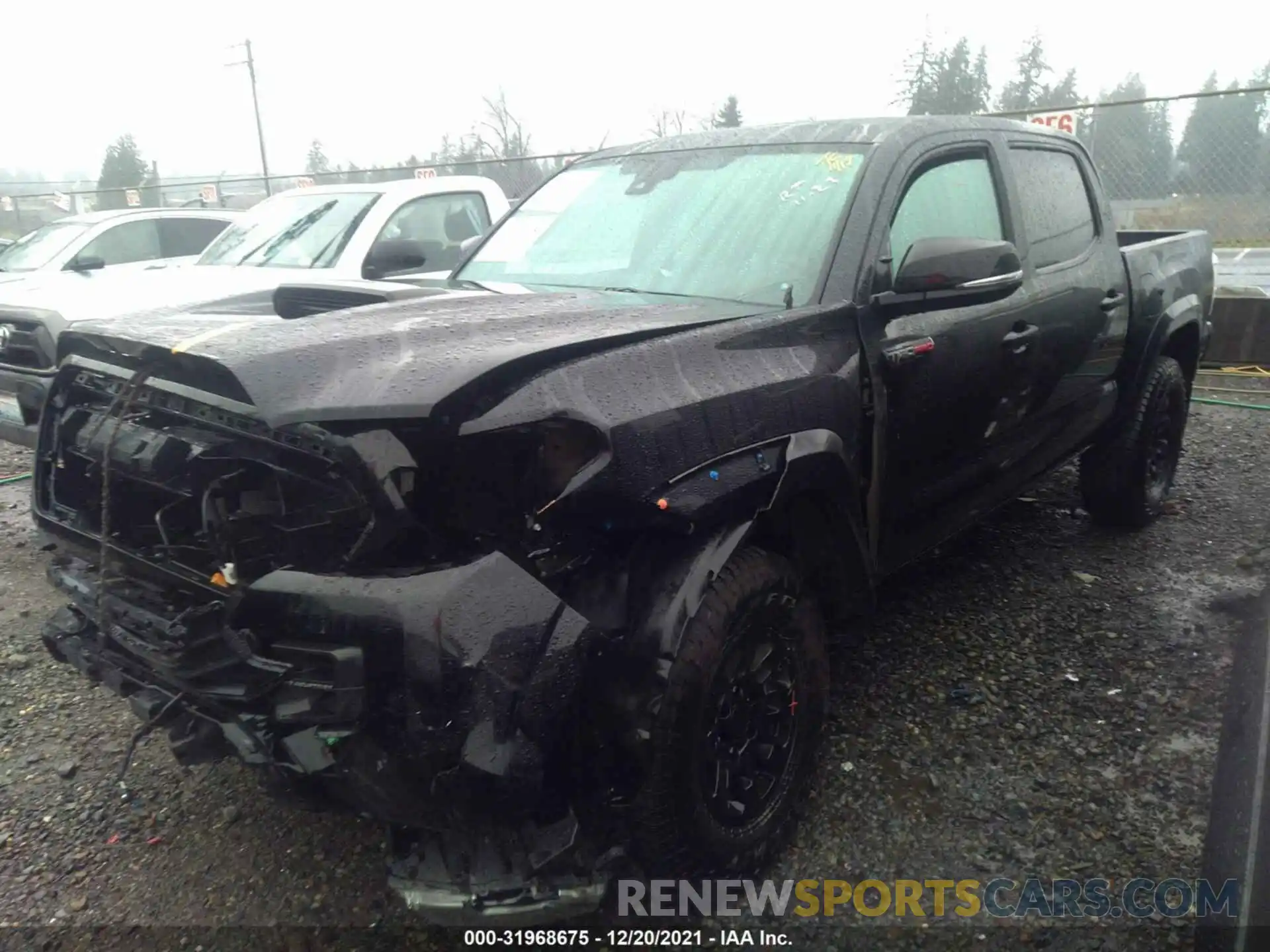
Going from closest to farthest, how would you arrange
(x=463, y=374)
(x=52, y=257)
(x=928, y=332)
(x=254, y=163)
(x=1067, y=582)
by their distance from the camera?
1. (x=463, y=374)
2. (x=928, y=332)
3. (x=1067, y=582)
4. (x=52, y=257)
5. (x=254, y=163)

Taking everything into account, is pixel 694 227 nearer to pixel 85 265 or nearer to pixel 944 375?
pixel 944 375

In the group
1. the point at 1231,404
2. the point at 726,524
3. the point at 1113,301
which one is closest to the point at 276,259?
the point at 1113,301

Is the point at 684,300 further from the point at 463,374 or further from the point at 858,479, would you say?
the point at 463,374

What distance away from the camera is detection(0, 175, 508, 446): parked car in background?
512 centimetres

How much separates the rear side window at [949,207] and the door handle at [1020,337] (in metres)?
0.32

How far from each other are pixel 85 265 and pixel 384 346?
6.22 m

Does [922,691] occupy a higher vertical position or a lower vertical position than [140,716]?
lower

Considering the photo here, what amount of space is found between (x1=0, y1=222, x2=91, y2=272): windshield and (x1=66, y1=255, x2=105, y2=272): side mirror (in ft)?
1.79

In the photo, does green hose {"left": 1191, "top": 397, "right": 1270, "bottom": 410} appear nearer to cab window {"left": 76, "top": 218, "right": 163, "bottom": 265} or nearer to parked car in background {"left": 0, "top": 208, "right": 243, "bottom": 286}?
parked car in background {"left": 0, "top": 208, "right": 243, "bottom": 286}

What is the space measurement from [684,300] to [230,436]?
1.32 metres

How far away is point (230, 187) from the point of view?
22.5m

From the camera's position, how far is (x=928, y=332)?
2936 millimetres

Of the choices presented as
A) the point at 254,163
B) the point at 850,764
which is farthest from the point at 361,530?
the point at 254,163

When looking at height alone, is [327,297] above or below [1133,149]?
below
